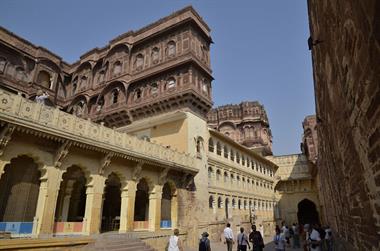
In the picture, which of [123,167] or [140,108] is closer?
[123,167]

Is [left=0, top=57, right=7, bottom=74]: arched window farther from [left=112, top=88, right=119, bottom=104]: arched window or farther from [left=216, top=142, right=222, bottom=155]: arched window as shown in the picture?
[left=216, top=142, right=222, bottom=155]: arched window

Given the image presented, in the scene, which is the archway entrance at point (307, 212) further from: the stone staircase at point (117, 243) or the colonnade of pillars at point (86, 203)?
the stone staircase at point (117, 243)

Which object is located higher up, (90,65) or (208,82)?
(90,65)

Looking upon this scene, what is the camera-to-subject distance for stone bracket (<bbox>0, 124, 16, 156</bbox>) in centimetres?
956

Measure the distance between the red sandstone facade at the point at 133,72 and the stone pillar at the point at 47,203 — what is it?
11.6 m

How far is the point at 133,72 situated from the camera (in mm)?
24297

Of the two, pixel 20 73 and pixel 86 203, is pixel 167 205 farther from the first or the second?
pixel 20 73

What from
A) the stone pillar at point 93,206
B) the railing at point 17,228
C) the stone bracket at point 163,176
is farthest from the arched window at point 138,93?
the railing at point 17,228

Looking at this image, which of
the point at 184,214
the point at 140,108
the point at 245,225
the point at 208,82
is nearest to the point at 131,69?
the point at 140,108

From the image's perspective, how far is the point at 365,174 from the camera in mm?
3016

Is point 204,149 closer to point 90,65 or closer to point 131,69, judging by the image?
point 131,69

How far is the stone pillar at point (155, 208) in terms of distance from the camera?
1587 centimetres

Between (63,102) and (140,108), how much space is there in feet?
33.8

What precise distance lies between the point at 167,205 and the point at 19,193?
940 centimetres
